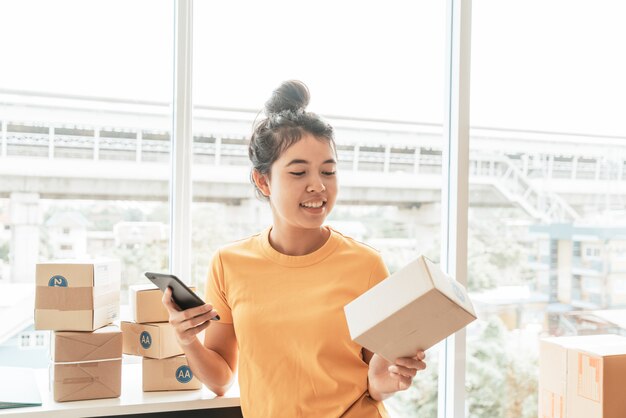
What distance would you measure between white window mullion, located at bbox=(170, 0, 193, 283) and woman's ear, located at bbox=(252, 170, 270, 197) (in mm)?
675

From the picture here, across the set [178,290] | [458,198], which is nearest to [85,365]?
[178,290]

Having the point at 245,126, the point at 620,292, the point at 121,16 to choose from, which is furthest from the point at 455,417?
the point at 121,16

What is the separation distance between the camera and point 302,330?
138 centimetres

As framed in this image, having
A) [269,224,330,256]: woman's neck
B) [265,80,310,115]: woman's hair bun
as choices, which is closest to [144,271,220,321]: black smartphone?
[269,224,330,256]: woman's neck

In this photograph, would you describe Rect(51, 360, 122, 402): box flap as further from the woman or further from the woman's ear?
the woman's ear

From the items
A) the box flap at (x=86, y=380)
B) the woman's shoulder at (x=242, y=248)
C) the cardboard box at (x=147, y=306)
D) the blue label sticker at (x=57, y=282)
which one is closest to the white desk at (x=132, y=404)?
the box flap at (x=86, y=380)

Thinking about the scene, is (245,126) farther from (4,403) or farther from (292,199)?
(4,403)

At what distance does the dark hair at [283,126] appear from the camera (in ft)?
4.75

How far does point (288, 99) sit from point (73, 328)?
90cm

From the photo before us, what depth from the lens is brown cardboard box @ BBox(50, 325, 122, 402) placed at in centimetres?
160

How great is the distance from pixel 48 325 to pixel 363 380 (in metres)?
0.92

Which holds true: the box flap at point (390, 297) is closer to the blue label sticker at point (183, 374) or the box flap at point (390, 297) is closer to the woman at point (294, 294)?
the woman at point (294, 294)

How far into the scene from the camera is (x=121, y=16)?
6.84 feet

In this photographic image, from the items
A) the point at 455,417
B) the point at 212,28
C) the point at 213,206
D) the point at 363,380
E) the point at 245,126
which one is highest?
the point at 212,28
